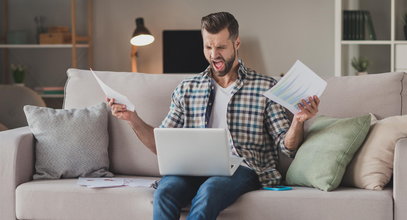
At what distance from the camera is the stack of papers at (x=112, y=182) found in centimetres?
280

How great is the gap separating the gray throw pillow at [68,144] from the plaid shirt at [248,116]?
0.35 metres

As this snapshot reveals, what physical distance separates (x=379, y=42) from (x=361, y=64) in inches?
9.4

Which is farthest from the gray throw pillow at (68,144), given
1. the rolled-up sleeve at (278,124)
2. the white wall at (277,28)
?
the white wall at (277,28)

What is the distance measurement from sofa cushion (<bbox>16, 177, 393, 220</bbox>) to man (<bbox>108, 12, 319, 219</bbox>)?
0.17 meters

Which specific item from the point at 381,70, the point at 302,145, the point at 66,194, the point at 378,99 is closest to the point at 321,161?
the point at 302,145

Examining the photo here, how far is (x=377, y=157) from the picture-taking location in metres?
2.59

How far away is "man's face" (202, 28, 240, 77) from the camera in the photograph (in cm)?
283

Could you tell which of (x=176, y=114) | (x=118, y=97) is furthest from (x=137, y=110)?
(x=118, y=97)

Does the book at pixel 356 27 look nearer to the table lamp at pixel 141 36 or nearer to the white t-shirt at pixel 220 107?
the table lamp at pixel 141 36

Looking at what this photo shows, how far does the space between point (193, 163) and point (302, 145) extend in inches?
19.3

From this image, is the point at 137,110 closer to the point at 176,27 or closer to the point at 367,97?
the point at 367,97

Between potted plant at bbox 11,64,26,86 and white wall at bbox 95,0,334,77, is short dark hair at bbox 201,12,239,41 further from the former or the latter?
potted plant at bbox 11,64,26,86

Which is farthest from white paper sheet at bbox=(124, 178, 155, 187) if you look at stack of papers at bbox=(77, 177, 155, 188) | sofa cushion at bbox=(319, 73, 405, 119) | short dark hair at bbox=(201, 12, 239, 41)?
sofa cushion at bbox=(319, 73, 405, 119)

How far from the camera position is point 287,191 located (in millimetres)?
2592
